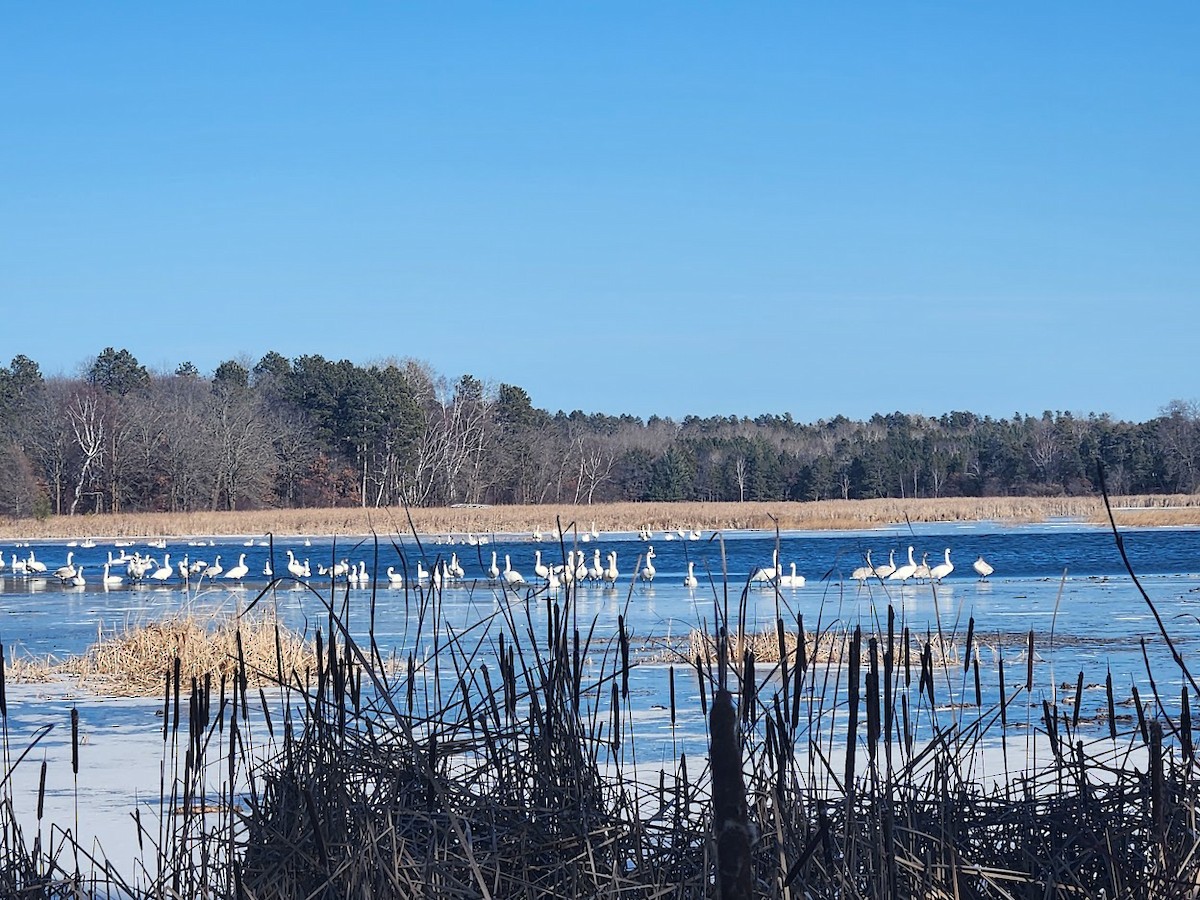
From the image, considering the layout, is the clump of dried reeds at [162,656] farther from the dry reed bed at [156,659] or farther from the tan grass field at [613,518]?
the tan grass field at [613,518]

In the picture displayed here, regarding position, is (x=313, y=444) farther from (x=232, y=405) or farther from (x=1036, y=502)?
(x=1036, y=502)

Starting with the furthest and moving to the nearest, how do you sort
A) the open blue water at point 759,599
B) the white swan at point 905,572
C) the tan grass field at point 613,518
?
the tan grass field at point 613,518 → the white swan at point 905,572 → the open blue water at point 759,599

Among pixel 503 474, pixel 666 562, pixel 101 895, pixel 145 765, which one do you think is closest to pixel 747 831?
pixel 101 895

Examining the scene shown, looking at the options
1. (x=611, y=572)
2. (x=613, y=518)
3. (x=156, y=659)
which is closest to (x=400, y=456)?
(x=613, y=518)

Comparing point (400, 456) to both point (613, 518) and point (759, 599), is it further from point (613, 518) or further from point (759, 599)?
point (759, 599)

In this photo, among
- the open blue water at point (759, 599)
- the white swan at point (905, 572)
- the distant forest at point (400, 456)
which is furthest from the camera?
the distant forest at point (400, 456)

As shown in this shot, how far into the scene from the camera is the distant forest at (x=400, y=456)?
66.9 metres

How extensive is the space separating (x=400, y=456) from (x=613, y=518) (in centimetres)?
2078

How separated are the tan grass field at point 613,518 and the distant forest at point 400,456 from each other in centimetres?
654

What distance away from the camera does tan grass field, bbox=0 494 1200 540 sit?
45.5m

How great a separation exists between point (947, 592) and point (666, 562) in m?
13.1

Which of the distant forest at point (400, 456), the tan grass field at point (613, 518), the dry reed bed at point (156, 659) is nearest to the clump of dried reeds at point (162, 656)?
the dry reed bed at point (156, 659)

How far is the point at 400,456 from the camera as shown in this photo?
218 feet

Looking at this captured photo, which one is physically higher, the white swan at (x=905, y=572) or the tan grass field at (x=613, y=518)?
the tan grass field at (x=613, y=518)
